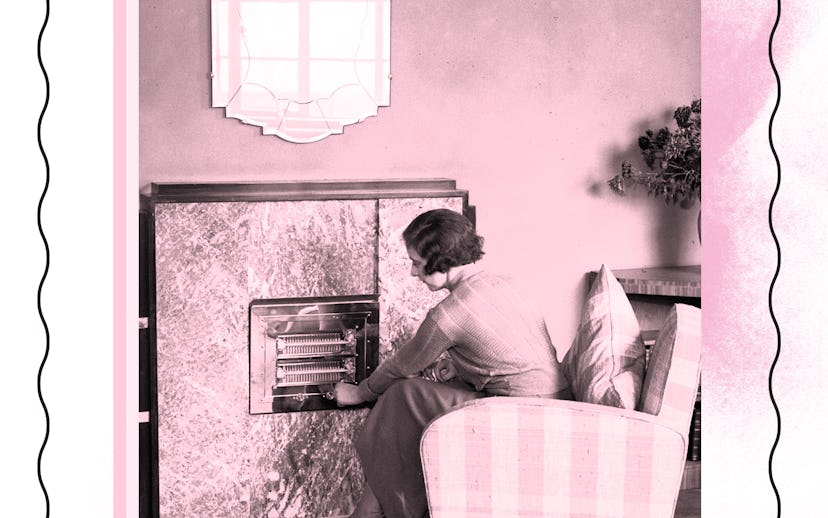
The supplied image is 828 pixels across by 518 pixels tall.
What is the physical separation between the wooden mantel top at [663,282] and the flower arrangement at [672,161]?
0.36 meters

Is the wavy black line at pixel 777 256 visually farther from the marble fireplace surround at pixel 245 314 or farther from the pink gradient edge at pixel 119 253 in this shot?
the marble fireplace surround at pixel 245 314

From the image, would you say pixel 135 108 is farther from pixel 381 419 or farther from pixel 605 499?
pixel 381 419

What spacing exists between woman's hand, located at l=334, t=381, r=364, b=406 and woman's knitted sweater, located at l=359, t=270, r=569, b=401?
0.59 m

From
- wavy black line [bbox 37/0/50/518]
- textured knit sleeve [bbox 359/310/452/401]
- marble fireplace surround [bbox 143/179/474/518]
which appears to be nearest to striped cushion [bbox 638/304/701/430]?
textured knit sleeve [bbox 359/310/452/401]

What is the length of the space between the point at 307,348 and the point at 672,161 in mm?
1817

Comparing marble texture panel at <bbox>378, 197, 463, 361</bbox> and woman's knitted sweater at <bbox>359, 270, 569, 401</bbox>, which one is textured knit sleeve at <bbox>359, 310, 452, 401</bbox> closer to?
woman's knitted sweater at <bbox>359, 270, 569, 401</bbox>

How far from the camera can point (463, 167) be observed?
4.23 m

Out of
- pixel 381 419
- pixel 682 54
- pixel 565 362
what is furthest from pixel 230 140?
pixel 682 54

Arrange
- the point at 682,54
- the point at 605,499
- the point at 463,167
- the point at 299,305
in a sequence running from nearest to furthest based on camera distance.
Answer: the point at 605,499 < the point at 299,305 < the point at 463,167 < the point at 682,54

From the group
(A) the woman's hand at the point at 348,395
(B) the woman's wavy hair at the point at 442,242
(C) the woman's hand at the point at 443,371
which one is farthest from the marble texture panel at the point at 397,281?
(B) the woman's wavy hair at the point at 442,242

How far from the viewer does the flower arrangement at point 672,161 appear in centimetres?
432

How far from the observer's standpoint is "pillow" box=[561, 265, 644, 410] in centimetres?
265

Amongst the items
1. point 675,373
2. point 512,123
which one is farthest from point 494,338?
point 512,123

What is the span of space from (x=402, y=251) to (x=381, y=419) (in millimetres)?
789
